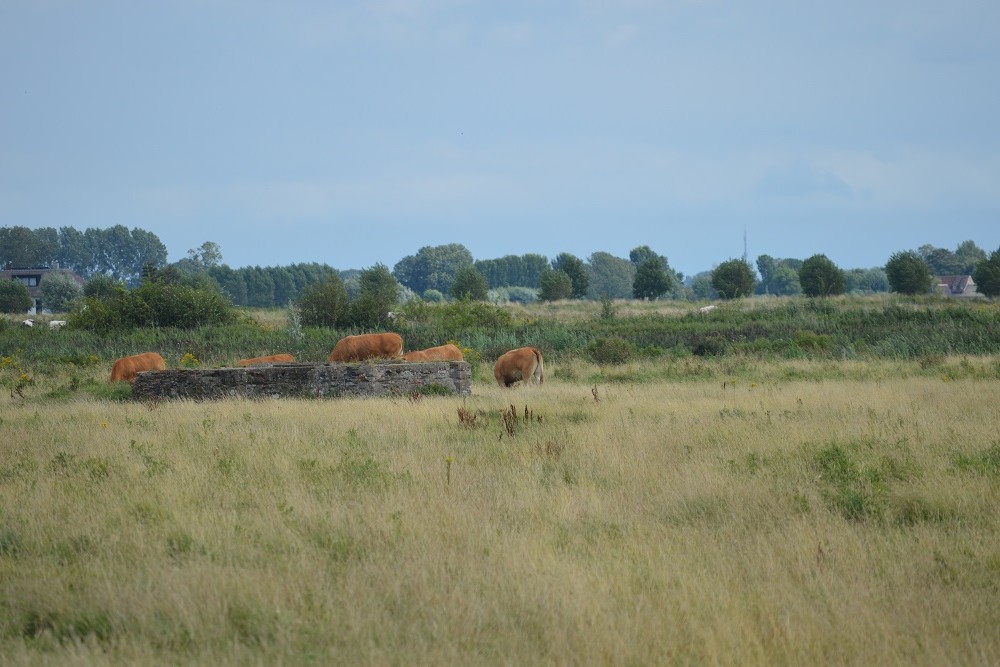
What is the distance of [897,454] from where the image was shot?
9727 millimetres

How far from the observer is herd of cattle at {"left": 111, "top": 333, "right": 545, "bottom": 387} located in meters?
20.5

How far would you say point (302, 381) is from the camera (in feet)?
56.1

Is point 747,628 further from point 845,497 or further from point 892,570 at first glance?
point 845,497

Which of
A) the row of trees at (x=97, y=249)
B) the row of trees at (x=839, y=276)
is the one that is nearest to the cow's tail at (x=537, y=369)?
the row of trees at (x=839, y=276)

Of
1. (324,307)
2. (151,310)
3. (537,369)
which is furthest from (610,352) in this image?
(151,310)

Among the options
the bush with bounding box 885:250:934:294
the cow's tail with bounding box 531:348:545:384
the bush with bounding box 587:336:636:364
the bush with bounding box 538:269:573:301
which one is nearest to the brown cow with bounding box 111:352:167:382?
the cow's tail with bounding box 531:348:545:384

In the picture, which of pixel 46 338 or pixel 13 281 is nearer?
pixel 46 338

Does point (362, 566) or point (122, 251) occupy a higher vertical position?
point (122, 251)

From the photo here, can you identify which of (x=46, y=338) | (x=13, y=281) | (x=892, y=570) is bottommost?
(x=892, y=570)

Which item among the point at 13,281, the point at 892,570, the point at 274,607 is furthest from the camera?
the point at 13,281

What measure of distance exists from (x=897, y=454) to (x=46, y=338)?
32.8 m

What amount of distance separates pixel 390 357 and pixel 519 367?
335cm

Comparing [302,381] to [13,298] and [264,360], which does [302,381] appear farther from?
[13,298]

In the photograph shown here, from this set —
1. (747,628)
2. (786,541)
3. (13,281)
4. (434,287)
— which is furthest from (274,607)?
(434,287)
